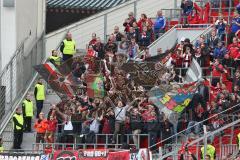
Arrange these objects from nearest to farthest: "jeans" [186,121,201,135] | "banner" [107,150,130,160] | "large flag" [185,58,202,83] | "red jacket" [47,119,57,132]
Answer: "banner" [107,150,130,160] < "jeans" [186,121,201,135] < "red jacket" [47,119,57,132] < "large flag" [185,58,202,83]

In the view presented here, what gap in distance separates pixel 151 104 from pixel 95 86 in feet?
7.97

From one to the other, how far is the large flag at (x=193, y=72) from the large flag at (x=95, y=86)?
8.81ft

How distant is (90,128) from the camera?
38.4 metres

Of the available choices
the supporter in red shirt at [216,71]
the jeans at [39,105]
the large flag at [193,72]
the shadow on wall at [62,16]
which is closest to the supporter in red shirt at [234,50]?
the supporter in red shirt at [216,71]

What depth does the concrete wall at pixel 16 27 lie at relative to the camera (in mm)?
42594

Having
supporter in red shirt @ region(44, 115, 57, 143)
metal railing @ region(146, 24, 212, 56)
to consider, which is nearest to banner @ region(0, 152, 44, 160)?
supporter in red shirt @ region(44, 115, 57, 143)

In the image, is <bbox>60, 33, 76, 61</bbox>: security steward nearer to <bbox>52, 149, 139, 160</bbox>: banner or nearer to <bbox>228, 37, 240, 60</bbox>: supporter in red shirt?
<bbox>228, 37, 240, 60</bbox>: supporter in red shirt

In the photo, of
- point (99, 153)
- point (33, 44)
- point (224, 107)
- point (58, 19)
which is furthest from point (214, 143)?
point (58, 19)

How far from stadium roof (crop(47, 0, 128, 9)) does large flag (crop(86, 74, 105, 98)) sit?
11197 mm

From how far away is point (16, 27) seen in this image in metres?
42.7

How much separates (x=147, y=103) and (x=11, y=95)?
17.2 ft

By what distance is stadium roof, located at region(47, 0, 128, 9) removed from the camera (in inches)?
2035

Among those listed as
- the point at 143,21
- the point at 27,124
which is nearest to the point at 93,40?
the point at 143,21

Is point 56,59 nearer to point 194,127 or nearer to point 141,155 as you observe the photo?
point 194,127
